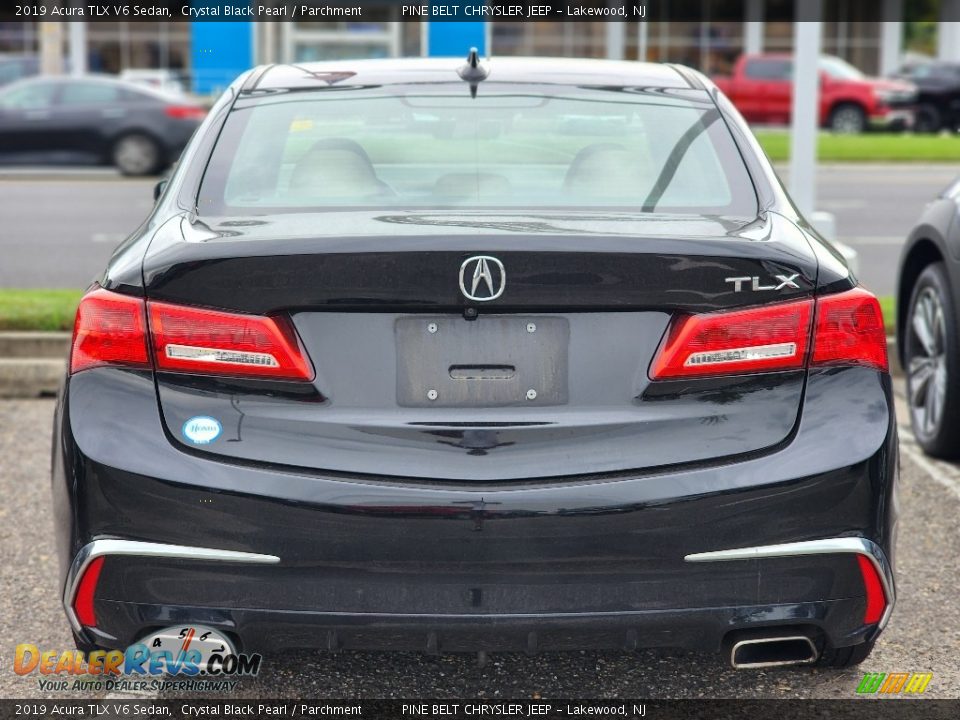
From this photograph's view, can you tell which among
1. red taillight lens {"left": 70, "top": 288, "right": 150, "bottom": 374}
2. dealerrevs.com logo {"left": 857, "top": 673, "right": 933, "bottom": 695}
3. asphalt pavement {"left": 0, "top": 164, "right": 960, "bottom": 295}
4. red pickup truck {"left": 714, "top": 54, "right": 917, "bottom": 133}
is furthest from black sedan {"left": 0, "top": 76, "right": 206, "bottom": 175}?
dealerrevs.com logo {"left": 857, "top": 673, "right": 933, "bottom": 695}

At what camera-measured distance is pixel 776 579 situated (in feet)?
9.33

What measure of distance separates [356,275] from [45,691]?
56.8 inches

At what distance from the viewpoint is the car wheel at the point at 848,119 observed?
30.5 metres

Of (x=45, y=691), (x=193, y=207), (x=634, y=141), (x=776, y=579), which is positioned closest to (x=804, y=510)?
(x=776, y=579)

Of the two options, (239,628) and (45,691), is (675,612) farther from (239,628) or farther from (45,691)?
(45,691)

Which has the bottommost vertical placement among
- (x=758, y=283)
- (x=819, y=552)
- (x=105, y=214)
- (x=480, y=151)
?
(x=105, y=214)

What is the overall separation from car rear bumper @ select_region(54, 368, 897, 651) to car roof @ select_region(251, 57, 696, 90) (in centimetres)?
138

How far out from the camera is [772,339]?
2.87 m

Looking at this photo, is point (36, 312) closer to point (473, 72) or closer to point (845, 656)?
point (473, 72)

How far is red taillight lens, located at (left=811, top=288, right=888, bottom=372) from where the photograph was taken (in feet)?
9.56

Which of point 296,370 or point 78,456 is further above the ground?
point 296,370

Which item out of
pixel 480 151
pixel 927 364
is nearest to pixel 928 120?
pixel 927 364

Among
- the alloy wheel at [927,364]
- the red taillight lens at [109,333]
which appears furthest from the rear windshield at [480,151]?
the alloy wheel at [927,364]

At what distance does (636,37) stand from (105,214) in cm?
3032
